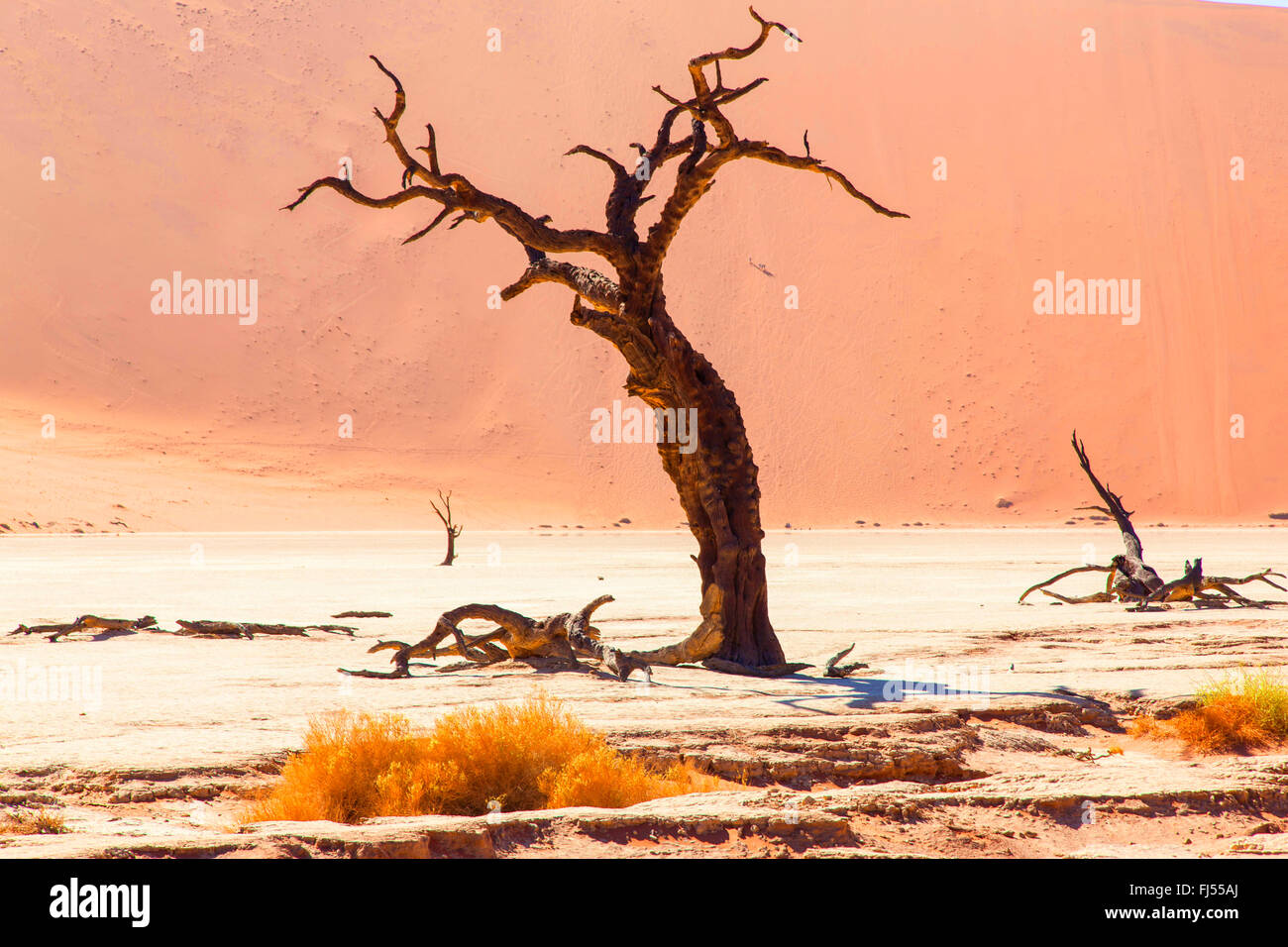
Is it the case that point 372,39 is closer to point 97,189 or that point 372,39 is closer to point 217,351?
point 97,189

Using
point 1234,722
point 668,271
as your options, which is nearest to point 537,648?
point 1234,722

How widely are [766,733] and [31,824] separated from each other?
371 cm

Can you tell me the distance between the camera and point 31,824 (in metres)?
4.77

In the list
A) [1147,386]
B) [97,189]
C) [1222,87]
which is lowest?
[1147,386]

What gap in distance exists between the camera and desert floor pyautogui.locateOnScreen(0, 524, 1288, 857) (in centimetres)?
497

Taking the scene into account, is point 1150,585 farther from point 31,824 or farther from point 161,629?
point 31,824

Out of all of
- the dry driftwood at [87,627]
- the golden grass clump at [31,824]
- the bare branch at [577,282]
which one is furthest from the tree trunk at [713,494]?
the dry driftwood at [87,627]

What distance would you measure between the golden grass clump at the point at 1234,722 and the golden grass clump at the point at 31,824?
6.11 metres
